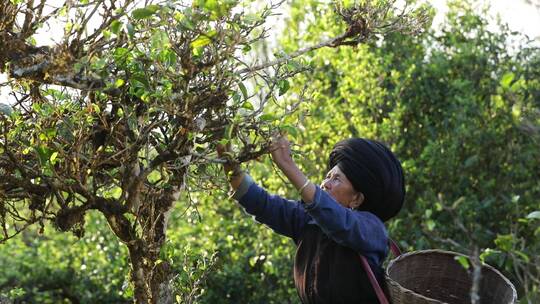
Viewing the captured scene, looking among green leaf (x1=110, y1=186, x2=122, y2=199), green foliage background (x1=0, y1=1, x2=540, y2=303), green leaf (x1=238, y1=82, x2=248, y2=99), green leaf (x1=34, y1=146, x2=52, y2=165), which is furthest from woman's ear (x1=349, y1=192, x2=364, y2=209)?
green foliage background (x1=0, y1=1, x2=540, y2=303)

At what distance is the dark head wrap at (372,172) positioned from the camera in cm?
433

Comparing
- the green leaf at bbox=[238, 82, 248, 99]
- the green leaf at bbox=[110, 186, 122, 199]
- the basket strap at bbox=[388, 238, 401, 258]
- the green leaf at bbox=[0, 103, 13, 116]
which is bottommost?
the basket strap at bbox=[388, 238, 401, 258]

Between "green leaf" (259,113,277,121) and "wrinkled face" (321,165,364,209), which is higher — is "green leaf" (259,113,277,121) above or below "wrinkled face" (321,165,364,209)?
below

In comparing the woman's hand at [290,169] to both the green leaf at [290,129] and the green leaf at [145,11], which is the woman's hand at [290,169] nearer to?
the green leaf at [290,129]

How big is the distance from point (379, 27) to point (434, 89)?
438 cm

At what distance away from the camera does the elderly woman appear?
13.5 ft

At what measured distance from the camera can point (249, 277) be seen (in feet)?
25.7

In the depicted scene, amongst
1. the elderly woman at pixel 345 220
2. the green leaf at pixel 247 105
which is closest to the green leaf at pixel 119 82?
the green leaf at pixel 247 105

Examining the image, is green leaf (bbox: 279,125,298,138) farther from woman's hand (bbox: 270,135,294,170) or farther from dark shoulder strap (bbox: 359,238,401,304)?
dark shoulder strap (bbox: 359,238,401,304)

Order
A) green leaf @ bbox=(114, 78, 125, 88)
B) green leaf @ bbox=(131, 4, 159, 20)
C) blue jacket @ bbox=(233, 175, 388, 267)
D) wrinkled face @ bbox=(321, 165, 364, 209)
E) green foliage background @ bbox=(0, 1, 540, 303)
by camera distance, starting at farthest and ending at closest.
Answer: green foliage background @ bbox=(0, 1, 540, 303), wrinkled face @ bbox=(321, 165, 364, 209), blue jacket @ bbox=(233, 175, 388, 267), green leaf @ bbox=(114, 78, 125, 88), green leaf @ bbox=(131, 4, 159, 20)

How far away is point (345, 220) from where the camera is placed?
13.1 ft

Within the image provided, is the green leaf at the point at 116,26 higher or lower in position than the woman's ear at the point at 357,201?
higher

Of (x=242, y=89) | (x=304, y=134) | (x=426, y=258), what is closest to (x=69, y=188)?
(x=242, y=89)

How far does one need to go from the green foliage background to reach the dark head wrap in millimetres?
2787
